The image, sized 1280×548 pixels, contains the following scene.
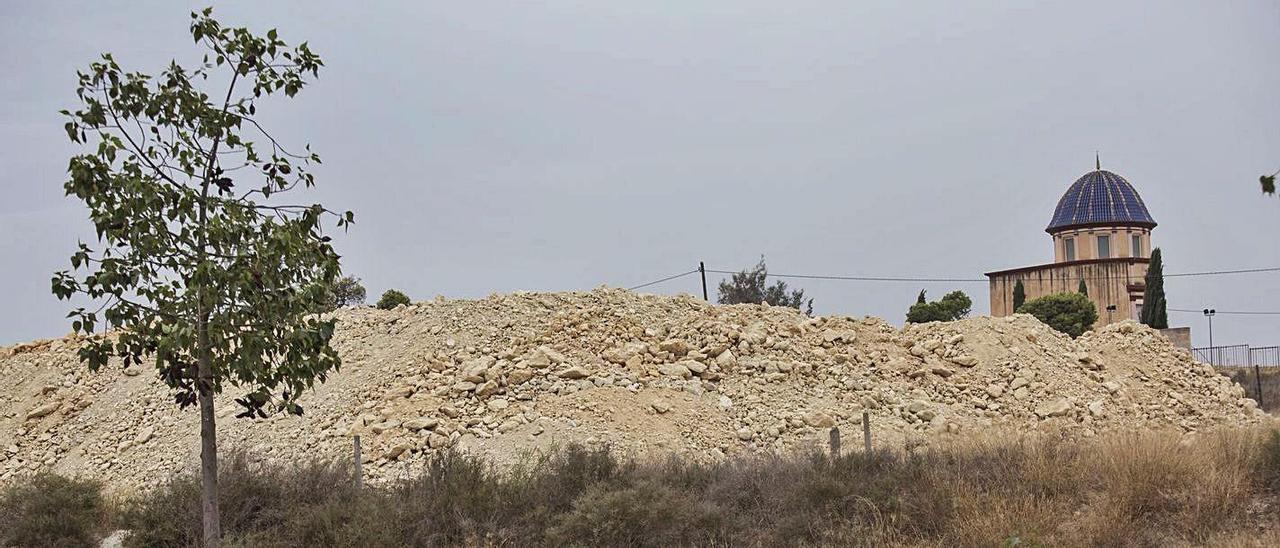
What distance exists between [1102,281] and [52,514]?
129ft

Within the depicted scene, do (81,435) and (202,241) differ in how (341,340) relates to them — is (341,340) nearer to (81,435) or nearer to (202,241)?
(81,435)

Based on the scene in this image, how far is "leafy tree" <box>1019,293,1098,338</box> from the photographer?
116ft

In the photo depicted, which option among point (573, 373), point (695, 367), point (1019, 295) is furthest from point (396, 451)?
point (1019, 295)

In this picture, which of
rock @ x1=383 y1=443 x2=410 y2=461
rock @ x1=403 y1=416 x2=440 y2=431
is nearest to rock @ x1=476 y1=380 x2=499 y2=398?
rock @ x1=403 y1=416 x2=440 y2=431

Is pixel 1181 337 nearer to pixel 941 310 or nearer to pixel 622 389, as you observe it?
pixel 941 310

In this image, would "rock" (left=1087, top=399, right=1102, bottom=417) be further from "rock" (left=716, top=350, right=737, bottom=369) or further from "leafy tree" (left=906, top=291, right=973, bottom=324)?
"leafy tree" (left=906, top=291, right=973, bottom=324)

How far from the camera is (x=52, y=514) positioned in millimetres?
11008

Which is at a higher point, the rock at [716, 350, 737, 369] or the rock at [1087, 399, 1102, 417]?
the rock at [716, 350, 737, 369]

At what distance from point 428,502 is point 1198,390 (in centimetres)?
1881

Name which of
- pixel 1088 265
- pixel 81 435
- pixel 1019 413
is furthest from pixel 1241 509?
pixel 1088 265

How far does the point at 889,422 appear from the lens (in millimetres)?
16797

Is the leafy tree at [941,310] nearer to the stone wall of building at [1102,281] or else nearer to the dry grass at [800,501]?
the stone wall of building at [1102,281]

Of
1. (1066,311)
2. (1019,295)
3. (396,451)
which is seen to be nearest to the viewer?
(396,451)

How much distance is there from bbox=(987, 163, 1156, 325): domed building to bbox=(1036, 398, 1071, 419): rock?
2297cm
